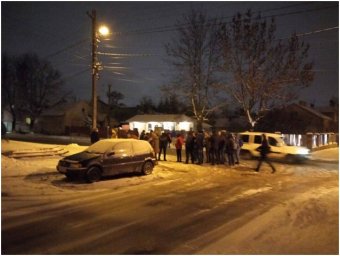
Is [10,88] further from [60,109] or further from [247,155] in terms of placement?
[247,155]

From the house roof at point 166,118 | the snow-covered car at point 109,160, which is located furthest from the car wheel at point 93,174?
the house roof at point 166,118

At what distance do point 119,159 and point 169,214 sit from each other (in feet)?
19.3

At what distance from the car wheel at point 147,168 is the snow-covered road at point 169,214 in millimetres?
335

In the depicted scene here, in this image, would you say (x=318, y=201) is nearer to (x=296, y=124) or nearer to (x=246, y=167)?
(x=246, y=167)

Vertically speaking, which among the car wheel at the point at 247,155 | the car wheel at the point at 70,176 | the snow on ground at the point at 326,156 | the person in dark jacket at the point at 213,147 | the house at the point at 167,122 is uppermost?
the house at the point at 167,122

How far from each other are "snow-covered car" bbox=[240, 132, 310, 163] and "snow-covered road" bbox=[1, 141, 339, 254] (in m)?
5.39

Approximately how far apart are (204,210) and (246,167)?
31.7ft

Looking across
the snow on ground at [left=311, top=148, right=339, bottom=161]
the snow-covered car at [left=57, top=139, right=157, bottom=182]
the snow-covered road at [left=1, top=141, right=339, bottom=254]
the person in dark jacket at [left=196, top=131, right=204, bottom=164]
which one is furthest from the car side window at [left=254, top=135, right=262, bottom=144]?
the snow-covered car at [left=57, top=139, right=157, bottom=182]

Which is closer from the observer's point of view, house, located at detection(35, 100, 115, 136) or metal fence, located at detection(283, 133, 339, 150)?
metal fence, located at detection(283, 133, 339, 150)

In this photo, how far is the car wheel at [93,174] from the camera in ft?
45.0

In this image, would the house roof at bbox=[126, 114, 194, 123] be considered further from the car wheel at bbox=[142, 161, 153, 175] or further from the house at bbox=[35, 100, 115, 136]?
the car wheel at bbox=[142, 161, 153, 175]

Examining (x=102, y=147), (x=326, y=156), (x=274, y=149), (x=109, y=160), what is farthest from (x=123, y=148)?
(x=326, y=156)

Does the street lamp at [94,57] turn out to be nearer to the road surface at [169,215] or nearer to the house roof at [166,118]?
the road surface at [169,215]

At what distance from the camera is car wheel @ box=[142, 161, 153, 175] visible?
15859 millimetres
